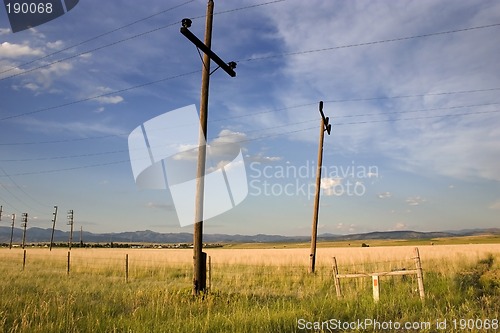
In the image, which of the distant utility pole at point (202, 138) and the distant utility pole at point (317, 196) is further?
the distant utility pole at point (317, 196)

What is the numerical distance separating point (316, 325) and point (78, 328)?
462 centimetres

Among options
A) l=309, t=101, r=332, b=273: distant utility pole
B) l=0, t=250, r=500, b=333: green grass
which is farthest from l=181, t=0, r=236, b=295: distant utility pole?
l=309, t=101, r=332, b=273: distant utility pole

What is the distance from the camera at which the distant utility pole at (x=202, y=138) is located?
10.8 m

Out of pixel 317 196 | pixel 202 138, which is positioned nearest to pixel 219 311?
pixel 202 138

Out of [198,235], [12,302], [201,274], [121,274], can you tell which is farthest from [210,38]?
[121,274]

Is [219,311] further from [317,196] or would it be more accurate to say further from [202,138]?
[317,196]

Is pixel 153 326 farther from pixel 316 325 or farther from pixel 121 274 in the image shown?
pixel 121 274

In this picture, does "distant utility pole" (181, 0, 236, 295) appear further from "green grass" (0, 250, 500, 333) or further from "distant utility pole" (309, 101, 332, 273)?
"distant utility pole" (309, 101, 332, 273)

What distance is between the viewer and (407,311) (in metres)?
8.57

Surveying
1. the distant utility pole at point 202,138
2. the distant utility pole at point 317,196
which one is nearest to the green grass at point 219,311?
the distant utility pole at point 202,138

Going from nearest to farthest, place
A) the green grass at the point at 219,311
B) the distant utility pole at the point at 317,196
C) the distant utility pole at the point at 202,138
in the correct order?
the green grass at the point at 219,311 → the distant utility pole at the point at 202,138 → the distant utility pole at the point at 317,196

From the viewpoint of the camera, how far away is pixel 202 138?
447 inches

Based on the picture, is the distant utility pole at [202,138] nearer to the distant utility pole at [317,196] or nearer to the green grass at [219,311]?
the green grass at [219,311]

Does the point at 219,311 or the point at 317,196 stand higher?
the point at 317,196
